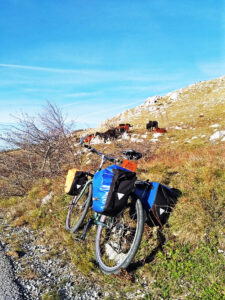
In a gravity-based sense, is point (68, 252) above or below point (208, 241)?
below

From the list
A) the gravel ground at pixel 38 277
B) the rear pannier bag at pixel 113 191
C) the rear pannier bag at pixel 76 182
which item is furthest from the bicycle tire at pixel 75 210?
the rear pannier bag at pixel 113 191

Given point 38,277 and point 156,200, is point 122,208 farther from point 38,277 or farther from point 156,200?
point 38,277

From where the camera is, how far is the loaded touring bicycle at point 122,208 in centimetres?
344

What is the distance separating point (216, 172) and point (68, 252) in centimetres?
350

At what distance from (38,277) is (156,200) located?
2.35 metres

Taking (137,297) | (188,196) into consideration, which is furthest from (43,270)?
(188,196)

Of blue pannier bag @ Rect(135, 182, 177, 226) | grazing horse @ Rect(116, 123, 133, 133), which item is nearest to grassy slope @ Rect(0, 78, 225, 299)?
blue pannier bag @ Rect(135, 182, 177, 226)

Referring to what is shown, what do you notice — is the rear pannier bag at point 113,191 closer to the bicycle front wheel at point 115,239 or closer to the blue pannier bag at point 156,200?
the bicycle front wheel at point 115,239

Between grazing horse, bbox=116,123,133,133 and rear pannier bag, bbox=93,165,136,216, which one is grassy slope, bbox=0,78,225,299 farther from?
grazing horse, bbox=116,123,133,133

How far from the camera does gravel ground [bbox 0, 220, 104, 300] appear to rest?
3.31 metres

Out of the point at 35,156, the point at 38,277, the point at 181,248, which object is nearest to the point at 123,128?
the point at 35,156

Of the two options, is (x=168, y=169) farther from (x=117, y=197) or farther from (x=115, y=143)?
(x=115, y=143)

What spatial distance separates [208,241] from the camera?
11.8 feet

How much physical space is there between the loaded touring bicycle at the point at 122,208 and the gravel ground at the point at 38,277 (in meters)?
0.46
